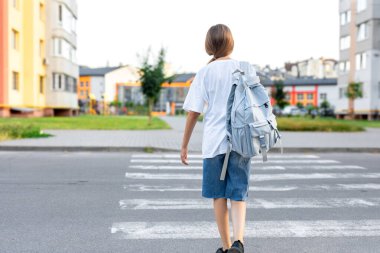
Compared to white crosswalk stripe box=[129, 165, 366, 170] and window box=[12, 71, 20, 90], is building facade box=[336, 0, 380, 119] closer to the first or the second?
window box=[12, 71, 20, 90]

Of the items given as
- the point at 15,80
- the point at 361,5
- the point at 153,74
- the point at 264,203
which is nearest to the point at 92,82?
the point at 361,5

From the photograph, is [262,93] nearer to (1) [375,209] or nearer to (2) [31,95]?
(1) [375,209]

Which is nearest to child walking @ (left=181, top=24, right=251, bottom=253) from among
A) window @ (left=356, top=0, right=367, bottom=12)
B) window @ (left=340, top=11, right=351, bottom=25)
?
window @ (left=356, top=0, right=367, bottom=12)

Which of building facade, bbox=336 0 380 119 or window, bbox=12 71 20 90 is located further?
building facade, bbox=336 0 380 119

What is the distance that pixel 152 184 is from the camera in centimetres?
796

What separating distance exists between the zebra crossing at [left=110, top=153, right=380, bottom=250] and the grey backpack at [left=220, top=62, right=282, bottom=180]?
62.8 inches

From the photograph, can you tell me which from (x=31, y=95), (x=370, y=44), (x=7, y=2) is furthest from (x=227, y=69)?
(x=370, y=44)

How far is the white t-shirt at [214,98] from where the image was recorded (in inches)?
142

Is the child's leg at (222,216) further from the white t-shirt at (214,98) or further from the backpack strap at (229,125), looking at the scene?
the white t-shirt at (214,98)

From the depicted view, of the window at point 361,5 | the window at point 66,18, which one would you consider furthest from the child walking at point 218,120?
the window at point 361,5

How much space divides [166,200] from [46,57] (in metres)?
37.6

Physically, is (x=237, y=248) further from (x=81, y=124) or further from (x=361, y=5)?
(x=361, y=5)

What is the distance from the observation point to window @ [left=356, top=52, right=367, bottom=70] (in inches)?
1893

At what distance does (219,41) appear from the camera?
12.0 ft
